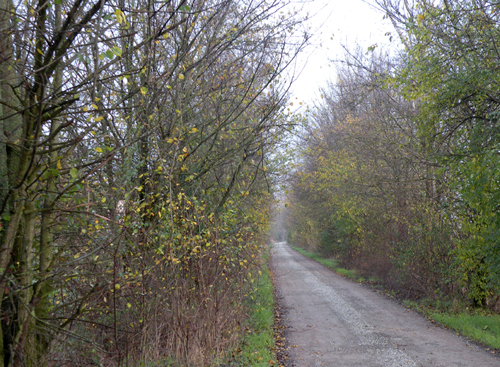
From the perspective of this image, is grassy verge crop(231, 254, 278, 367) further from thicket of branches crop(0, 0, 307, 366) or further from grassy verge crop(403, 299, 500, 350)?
grassy verge crop(403, 299, 500, 350)

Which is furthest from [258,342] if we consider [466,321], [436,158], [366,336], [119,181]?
[436,158]

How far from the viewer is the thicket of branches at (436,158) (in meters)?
8.15

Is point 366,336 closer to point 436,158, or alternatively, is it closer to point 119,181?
point 436,158

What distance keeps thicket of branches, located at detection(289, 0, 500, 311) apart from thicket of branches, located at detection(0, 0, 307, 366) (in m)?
3.32

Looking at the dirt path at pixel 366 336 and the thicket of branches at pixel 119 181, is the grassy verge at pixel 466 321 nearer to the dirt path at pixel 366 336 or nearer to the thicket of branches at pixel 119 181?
the dirt path at pixel 366 336

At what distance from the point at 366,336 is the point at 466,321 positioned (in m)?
2.73

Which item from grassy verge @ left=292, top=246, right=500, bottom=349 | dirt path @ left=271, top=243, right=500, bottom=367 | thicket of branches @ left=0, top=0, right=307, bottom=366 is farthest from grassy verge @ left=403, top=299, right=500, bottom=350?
thicket of branches @ left=0, top=0, right=307, bottom=366

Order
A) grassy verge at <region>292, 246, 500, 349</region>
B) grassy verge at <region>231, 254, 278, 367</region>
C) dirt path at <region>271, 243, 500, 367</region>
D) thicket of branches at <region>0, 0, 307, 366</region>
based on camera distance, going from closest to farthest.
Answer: thicket of branches at <region>0, 0, 307, 366</region> < grassy verge at <region>231, 254, 278, 367</region> < dirt path at <region>271, 243, 500, 367</region> < grassy verge at <region>292, 246, 500, 349</region>

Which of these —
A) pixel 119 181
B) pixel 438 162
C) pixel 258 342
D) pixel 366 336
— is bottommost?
pixel 366 336

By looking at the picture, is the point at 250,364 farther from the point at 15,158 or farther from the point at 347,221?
the point at 347,221

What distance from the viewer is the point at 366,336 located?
8469 mm

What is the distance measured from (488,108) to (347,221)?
12850 mm

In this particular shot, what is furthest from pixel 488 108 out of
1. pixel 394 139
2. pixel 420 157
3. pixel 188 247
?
pixel 188 247

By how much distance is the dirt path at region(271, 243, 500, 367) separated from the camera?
22.6 feet
